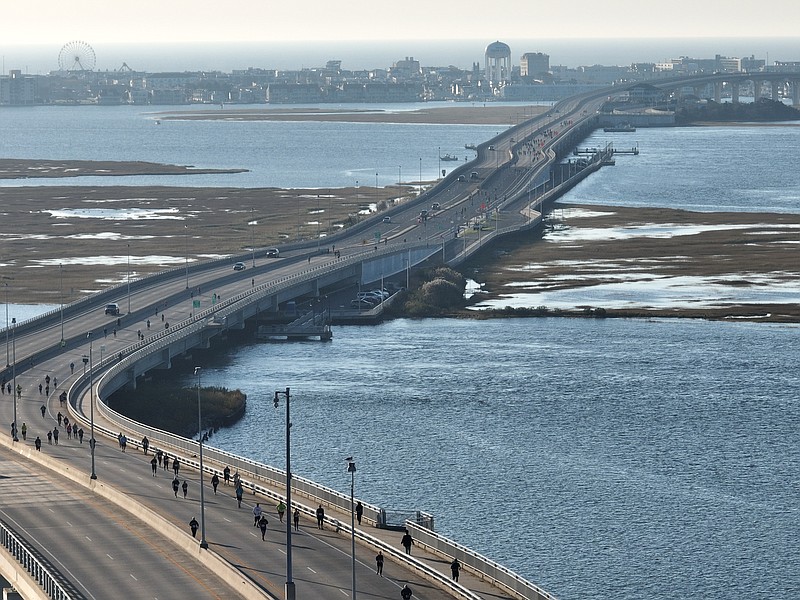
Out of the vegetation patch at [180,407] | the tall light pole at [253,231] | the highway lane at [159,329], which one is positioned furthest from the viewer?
the tall light pole at [253,231]

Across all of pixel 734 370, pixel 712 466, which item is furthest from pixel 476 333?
pixel 712 466

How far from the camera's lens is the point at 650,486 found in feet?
254

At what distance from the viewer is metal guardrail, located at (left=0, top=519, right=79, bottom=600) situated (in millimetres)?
52594

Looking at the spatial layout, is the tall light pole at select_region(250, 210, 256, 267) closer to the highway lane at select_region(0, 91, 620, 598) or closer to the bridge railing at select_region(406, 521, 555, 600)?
the highway lane at select_region(0, 91, 620, 598)

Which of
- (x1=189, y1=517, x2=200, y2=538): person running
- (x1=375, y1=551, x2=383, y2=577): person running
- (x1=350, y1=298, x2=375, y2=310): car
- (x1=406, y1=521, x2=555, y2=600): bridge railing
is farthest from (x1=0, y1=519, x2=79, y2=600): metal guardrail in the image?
(x1=350, y1=298, x2=375, y2=310): car

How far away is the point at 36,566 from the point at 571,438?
3782cm

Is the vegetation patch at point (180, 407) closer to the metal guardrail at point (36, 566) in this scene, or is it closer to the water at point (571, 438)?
the water at point (571, 438)

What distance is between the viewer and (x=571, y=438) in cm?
8706

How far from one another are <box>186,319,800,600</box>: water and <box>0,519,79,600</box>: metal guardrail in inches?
755

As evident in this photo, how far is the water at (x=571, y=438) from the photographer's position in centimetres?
6806

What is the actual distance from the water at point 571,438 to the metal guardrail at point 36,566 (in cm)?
1917

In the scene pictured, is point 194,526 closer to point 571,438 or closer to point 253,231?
point 571,438

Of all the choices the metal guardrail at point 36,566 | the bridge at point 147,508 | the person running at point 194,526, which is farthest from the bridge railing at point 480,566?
the metal guardrail at point 36,566

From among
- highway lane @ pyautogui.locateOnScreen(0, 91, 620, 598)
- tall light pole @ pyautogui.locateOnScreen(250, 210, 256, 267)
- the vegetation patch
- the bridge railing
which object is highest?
the bridge railing
